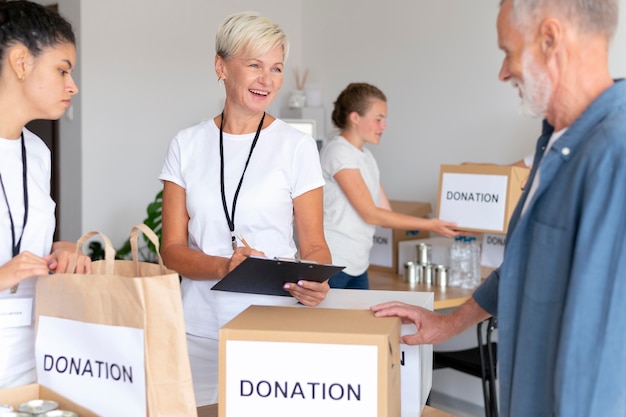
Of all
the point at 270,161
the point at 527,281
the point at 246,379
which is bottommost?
the point at 246,379

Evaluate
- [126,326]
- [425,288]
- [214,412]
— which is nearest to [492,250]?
[425,288]

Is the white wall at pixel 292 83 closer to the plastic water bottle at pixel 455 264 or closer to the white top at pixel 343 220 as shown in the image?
the plastic water bottle at pixel 455 264

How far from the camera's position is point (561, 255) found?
1.22 m

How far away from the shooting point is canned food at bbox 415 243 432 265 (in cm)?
389

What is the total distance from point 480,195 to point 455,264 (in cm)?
47

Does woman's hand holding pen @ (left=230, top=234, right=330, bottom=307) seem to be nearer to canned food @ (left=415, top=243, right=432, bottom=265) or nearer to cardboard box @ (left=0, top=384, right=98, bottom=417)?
cardboard box @ (left=0, top=384, right=98, bottom=417)

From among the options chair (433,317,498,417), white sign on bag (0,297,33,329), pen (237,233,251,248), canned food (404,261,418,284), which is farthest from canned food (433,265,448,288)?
white sign on bag (0,297,33,329)

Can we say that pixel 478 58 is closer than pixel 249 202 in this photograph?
No

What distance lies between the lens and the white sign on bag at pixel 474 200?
3.43 m

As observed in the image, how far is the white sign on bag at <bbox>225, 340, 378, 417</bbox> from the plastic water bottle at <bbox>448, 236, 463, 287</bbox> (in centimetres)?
243

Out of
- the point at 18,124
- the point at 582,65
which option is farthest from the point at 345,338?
the point at 18,124

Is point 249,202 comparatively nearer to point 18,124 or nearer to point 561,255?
point 18,124

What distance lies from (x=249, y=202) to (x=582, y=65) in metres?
0.99

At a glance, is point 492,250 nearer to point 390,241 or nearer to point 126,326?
point 390,241
